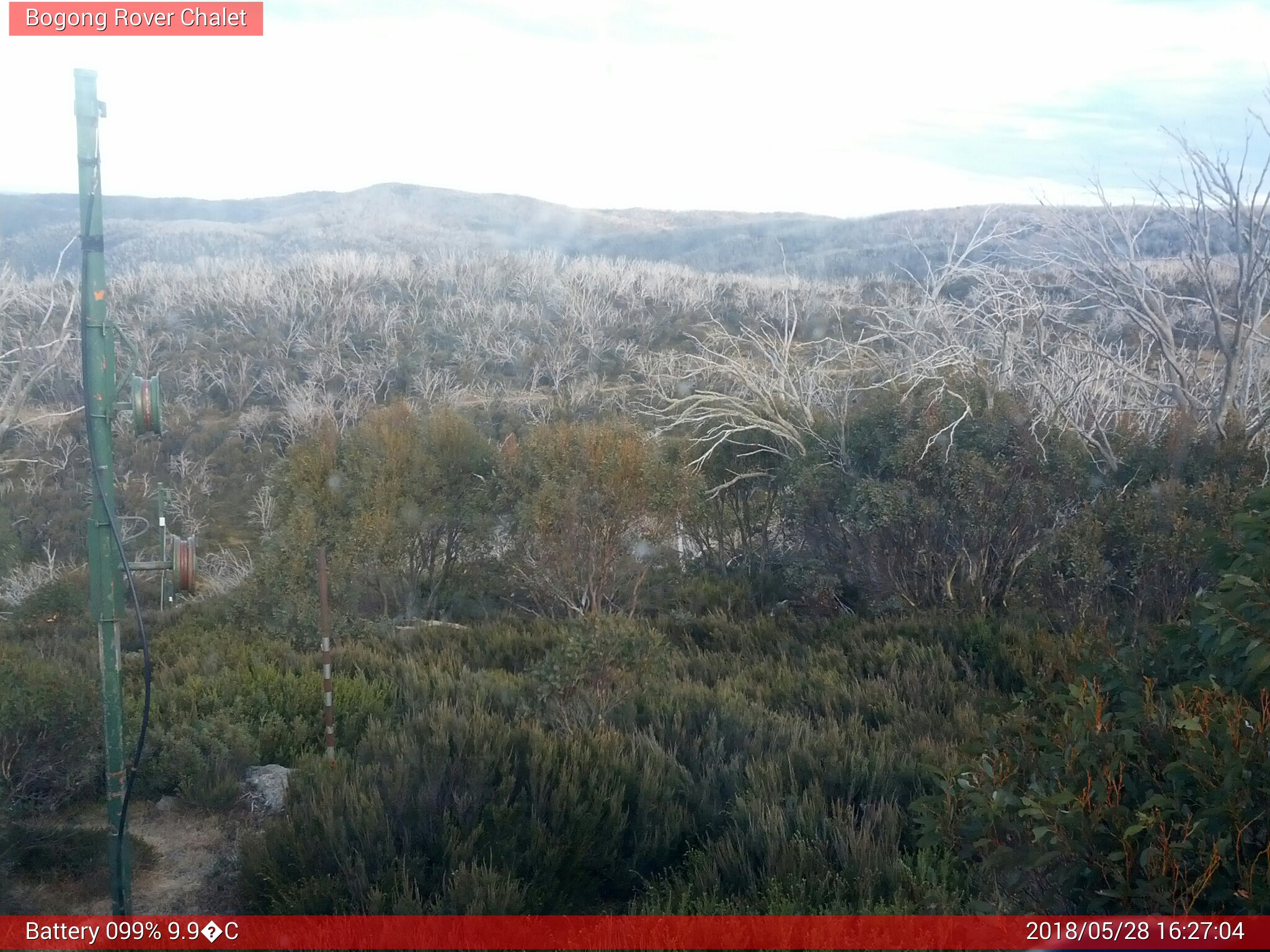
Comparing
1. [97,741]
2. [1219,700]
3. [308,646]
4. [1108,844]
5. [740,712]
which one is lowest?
[308,646]

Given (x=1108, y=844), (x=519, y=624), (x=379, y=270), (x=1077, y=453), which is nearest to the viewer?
(x=1108, y=844)

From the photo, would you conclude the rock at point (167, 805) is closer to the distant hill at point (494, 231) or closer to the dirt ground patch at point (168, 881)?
the dirt ground patch at point (168, 881)

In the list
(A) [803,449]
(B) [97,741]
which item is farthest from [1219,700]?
(A) [803,449]

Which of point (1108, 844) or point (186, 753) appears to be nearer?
point (1108, 844)

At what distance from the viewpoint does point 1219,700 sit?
3232 millimetres

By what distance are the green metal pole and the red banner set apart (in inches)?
20.0

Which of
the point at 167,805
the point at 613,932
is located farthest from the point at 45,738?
the point at 613,932

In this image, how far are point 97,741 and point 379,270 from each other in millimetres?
36392

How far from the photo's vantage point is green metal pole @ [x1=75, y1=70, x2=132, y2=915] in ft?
12.8

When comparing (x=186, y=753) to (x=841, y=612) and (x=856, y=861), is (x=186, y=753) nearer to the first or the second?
(x=856, y=861)

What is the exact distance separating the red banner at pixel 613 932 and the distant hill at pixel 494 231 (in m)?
35.4

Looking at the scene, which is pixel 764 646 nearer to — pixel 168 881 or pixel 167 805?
pixel 167 805

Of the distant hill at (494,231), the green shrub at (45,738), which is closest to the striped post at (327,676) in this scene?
the green shrub at (45,738)

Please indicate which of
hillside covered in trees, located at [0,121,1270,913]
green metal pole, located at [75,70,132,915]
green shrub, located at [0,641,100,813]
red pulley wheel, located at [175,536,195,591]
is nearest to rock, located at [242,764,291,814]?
hillside covered in trees, located at [0,121,1270,913]
